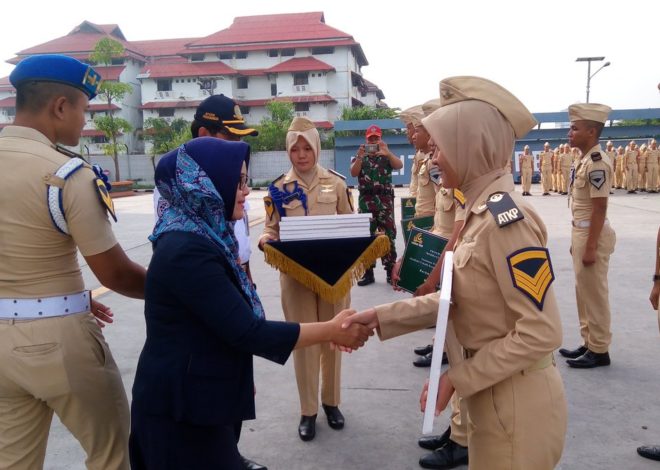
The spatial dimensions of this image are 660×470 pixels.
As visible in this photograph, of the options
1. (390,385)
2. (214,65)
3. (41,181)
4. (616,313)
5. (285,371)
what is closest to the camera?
(41,181)

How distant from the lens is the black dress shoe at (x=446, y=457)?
286cm

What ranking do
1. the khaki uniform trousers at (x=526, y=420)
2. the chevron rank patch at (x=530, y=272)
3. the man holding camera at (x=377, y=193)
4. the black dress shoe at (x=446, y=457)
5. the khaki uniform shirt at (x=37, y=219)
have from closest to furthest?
the chevron rank patch at (x=530, y=272)
the khaki uniform trousers at (x=526, y=420)
the khaki uniform shirt at (x=37, y=219)
the black dress shoe at (x=446, y=457)
the man holding camera at (x=377, y=193)

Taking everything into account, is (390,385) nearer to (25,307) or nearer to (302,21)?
(25,307)

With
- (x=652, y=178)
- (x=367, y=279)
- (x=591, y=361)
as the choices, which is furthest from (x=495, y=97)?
(x=652, y=178)

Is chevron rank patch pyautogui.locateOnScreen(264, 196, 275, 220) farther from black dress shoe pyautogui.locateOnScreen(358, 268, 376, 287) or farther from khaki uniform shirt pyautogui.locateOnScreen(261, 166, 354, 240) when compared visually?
black dress shoe pyautogui.locateOnScreen(358, 268, 376, 287)

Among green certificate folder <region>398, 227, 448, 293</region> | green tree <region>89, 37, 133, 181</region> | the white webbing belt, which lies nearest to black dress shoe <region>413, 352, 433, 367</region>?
green certificate folder <region>398, 227, 448, 293</region>

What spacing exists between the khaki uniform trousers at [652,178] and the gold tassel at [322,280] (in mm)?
21188

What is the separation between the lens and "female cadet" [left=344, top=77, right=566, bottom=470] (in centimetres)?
154

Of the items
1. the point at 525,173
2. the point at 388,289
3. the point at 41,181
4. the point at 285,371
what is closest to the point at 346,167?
the point at 525,173

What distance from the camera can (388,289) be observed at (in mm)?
6848

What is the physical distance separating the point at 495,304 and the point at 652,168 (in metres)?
22.4

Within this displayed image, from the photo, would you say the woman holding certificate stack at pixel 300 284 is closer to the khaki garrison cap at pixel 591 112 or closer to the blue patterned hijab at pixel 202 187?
the blue patterned hijab at pixel 202 187

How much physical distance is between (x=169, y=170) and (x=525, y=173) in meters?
20.6

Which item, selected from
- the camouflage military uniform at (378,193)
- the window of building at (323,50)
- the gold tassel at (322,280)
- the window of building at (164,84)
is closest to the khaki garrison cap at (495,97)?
the gold tassel at (322,280)
